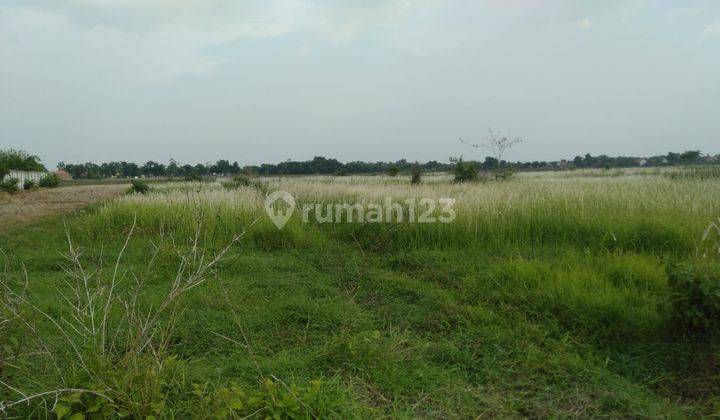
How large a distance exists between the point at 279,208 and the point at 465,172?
11813 millimetres

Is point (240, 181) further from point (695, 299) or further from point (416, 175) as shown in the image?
point (695, 299)

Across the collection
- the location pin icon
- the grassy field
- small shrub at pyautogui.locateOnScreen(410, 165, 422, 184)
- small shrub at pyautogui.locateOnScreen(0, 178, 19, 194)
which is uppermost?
small shrub at pyautogui.locateOnScreen(410, 165, 422, 184)

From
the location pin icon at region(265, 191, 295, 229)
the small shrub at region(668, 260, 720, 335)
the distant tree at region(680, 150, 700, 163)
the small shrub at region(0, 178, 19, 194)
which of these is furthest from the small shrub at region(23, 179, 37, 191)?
the distant tree at region(680, 150, 700, 163)

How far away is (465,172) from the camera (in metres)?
17.1

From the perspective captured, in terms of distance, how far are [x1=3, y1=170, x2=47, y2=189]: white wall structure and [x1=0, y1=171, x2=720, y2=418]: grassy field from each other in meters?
31.6

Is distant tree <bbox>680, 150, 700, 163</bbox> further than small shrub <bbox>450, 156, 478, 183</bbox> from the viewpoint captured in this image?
Yes

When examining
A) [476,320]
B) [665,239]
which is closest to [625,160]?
[665,239]

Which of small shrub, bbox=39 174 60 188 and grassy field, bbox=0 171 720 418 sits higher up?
small shrub, bbox=39 174 60 188

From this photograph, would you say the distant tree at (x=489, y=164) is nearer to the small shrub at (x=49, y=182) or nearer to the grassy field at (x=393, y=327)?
the grassy field at (x=393, y=327)

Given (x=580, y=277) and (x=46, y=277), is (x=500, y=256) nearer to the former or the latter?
(x=580, y=277)

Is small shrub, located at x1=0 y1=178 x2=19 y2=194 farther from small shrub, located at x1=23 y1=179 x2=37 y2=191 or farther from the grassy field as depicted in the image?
the grassy field

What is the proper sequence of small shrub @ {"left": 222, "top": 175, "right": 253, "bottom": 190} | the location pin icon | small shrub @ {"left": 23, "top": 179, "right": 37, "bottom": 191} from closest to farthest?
the location pin icon → small shrub @ {"left": 222, "top": 175, "right": 253, "bottom": 190} → small shrub @ {"left": 23, "top": 179, "right": 37, "bottom": 191}

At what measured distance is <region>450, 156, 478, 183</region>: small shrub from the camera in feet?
55.9

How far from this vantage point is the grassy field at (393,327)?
195cm
